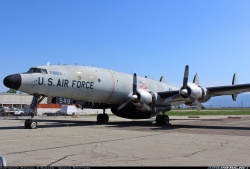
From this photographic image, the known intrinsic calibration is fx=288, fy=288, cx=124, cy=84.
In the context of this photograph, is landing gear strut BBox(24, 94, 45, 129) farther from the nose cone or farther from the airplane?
the nose cone

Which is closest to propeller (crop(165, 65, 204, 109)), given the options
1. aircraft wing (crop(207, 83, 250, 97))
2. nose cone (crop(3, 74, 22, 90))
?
aircraft wing (crop(207, 83, 250, 97))

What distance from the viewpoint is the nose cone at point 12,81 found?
1712 centimetres

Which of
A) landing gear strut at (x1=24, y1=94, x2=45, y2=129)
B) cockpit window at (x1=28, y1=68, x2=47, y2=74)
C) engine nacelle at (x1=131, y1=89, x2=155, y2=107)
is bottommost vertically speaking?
landing gear strut at (x1=24, y1=94, x2=45, y2=129)

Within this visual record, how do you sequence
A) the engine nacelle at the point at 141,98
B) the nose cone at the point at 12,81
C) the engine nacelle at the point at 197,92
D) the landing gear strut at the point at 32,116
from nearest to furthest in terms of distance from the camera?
the nose cone at the point at 12,81
the landing gear strut at the point at 32,116
the engine nacelle at the point at 197,92
the engine nacelle at the point at 141,98

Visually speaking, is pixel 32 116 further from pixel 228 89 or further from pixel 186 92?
pixel 228 89

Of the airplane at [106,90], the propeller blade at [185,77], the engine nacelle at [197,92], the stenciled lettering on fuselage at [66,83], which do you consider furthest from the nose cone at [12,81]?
the propeller blade at [185,77]

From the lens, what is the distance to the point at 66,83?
20.0 meters

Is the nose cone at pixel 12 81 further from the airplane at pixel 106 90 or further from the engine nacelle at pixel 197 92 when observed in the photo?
the engine nacelle at pixel 197 92

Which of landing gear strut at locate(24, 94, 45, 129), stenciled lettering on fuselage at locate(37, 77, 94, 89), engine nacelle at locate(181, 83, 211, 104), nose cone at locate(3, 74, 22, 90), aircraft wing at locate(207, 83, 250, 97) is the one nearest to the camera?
nose cone at locate(3, 74, 22, 90)

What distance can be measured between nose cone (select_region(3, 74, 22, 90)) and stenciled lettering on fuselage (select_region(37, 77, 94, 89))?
140cm

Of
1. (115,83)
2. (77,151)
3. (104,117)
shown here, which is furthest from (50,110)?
(77,151)

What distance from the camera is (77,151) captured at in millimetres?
9547

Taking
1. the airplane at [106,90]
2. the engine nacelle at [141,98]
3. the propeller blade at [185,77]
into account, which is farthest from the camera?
the engine nacelle at [141,98]

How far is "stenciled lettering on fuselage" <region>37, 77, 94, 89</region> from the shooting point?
18.8 m
